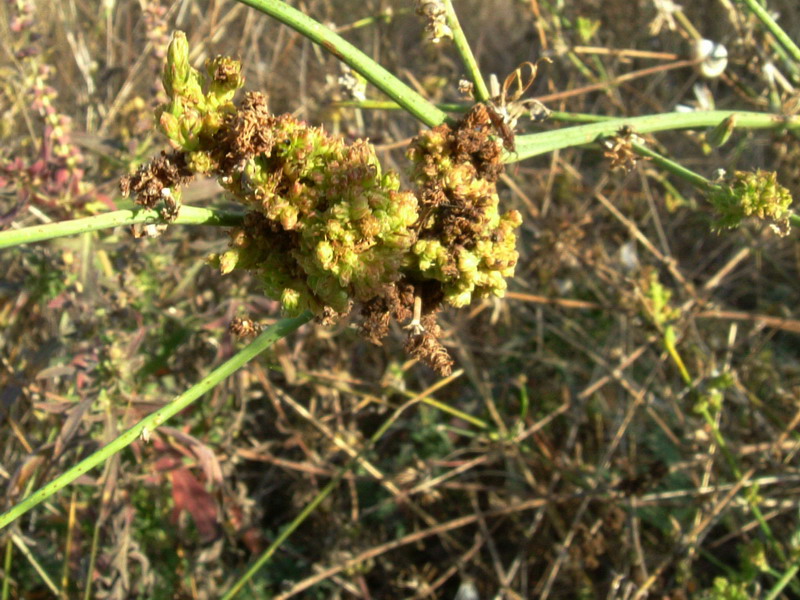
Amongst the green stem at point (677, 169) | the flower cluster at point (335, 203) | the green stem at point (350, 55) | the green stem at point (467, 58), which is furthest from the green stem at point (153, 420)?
the green stem at point (677, 169)

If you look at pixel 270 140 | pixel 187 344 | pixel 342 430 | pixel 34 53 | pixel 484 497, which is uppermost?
pixel 34 53

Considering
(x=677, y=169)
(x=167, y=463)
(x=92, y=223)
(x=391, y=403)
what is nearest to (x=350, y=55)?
(x=92, y=223)

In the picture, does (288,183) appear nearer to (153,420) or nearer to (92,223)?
(92,223)

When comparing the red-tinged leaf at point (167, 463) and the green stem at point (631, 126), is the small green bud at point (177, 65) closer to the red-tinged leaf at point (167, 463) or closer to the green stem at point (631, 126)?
the green stem at point (631, 126)

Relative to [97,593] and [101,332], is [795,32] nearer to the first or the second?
[101,332]

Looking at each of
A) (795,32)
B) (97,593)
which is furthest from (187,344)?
(795,32)

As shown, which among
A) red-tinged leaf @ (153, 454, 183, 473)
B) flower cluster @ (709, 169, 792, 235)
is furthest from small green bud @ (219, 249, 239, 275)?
red-tinged leaf @ (153, 454, 183, 473)
